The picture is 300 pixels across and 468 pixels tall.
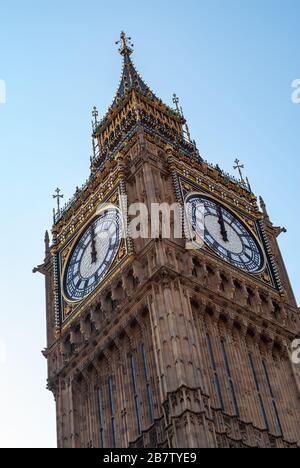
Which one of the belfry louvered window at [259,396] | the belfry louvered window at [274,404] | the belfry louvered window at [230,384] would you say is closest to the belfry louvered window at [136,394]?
the belfry louvered window at [230,384]

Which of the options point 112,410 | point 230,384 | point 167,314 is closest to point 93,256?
point 167,314

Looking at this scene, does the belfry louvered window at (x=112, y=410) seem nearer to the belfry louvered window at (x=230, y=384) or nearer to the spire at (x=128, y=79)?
the belfry louvered window at (x=230, y=384)

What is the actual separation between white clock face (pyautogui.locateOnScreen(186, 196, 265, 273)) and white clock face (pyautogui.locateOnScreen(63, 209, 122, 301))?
9.62ft

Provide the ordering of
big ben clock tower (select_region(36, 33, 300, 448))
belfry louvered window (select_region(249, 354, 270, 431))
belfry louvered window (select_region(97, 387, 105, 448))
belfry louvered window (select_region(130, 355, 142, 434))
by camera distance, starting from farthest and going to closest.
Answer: belfry louvered window (select_region(97, 387, 105, 448)) < belfry louvered window (select_region(249, 354, 270, 431)) < belfry louvered window (select_region(130, 355, 142, 434)) < big ben clock tower (select_region(36, 33, 300, 448))

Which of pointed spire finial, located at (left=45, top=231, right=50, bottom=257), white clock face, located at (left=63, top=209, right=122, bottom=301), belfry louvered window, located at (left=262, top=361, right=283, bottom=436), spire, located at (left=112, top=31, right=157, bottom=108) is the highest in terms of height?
spire, located at (left=112, top=31, right=157, bottom=108)

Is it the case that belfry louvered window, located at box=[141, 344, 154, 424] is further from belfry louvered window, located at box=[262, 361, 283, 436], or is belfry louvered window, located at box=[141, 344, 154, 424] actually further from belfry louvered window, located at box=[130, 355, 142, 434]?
belfry louvered window, located at box=[262, 361, 283, 436]

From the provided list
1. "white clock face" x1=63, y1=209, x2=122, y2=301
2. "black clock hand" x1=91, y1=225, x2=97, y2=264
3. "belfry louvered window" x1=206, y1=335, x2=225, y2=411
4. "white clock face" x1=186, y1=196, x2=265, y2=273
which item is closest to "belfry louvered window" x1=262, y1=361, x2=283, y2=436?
"belfry louvered window" x1=206, y1=335, x2=225, y2=411

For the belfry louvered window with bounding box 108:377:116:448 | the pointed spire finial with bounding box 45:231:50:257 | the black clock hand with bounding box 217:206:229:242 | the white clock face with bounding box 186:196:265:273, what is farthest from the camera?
the pointed spire finial with bounding box 45:231:50:257

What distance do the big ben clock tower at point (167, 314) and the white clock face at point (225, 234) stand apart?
63 millimetres

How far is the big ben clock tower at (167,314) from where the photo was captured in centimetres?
3484

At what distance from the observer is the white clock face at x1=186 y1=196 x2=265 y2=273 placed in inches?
1609

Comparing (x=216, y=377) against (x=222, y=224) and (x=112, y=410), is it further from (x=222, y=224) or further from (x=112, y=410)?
(x=222, y=224)

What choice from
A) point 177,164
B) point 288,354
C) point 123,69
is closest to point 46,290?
point 177,164

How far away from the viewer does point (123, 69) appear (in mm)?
56031
